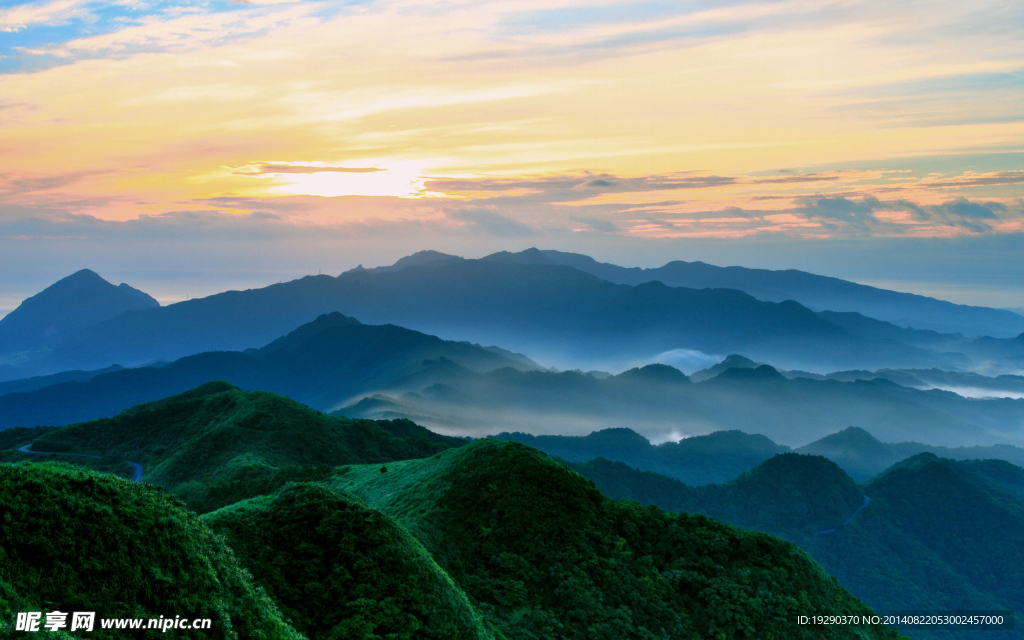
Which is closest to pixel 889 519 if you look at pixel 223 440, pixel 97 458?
pixel 223 440

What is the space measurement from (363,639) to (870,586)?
118 m

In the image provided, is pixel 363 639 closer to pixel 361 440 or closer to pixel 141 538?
pixel 141 538

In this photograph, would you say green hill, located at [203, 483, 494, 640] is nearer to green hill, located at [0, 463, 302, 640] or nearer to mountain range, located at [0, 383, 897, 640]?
mountain range, located at [0, 383, 897, 640]

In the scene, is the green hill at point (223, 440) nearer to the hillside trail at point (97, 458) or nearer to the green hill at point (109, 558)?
the hillside trail at point (97, 458)

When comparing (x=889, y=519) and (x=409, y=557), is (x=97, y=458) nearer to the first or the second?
(x=409, y=557)

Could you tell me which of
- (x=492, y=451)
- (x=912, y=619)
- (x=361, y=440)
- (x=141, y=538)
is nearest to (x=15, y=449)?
(x=361, y=440)

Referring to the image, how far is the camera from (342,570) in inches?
1164

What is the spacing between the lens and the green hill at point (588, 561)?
37688 mm

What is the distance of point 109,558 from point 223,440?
A: 66.5 metres

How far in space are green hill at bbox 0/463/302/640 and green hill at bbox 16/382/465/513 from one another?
4297 cm

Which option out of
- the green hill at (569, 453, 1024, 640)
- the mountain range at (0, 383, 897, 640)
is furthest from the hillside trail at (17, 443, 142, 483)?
the green hill at (569, 453, 1024, 640)

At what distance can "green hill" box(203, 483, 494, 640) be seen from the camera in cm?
2761

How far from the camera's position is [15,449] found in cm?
9538

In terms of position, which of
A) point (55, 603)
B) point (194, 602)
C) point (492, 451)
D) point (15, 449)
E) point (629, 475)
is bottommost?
point (629, 475)
